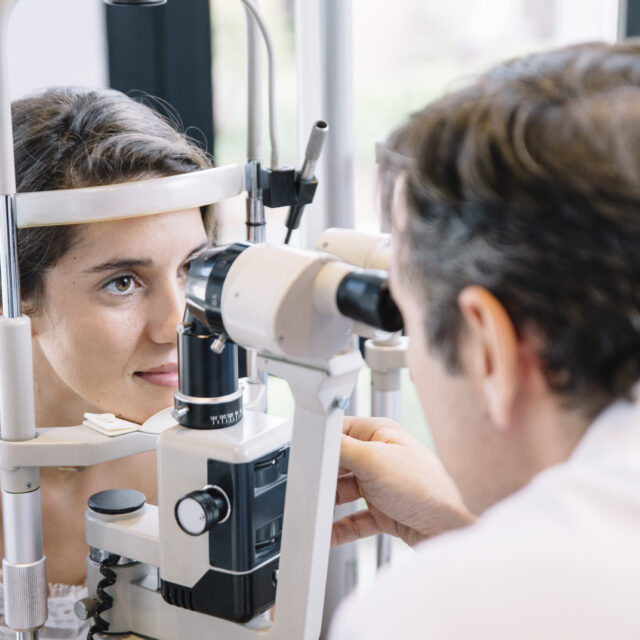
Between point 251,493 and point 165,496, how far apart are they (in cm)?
9

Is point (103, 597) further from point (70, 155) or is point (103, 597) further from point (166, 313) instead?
point (70, 155)

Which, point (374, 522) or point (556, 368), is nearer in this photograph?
point (556, 368)

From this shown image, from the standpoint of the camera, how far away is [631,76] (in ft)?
1.83

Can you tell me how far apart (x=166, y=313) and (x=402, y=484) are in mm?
361

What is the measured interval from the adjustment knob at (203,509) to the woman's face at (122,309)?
0.34 m

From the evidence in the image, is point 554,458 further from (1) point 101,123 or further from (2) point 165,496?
(1) point 101,123

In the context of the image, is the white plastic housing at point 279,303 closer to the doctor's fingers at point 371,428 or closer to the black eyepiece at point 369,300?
the black eyepiece at point 369,300

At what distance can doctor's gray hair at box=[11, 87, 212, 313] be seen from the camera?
110 cm

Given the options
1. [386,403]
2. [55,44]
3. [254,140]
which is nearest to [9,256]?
[254,140]

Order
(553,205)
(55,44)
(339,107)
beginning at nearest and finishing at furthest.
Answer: (553,205) → (55,44) → (339,107)

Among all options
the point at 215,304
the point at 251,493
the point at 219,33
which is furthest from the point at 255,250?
the point at 219,33

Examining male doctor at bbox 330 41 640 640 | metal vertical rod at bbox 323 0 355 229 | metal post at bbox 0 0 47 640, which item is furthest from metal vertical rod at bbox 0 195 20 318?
metal vertical rod at bbox 323 0 355 229

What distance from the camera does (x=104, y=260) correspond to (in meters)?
1.10

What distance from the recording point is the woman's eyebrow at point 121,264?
1.09m
